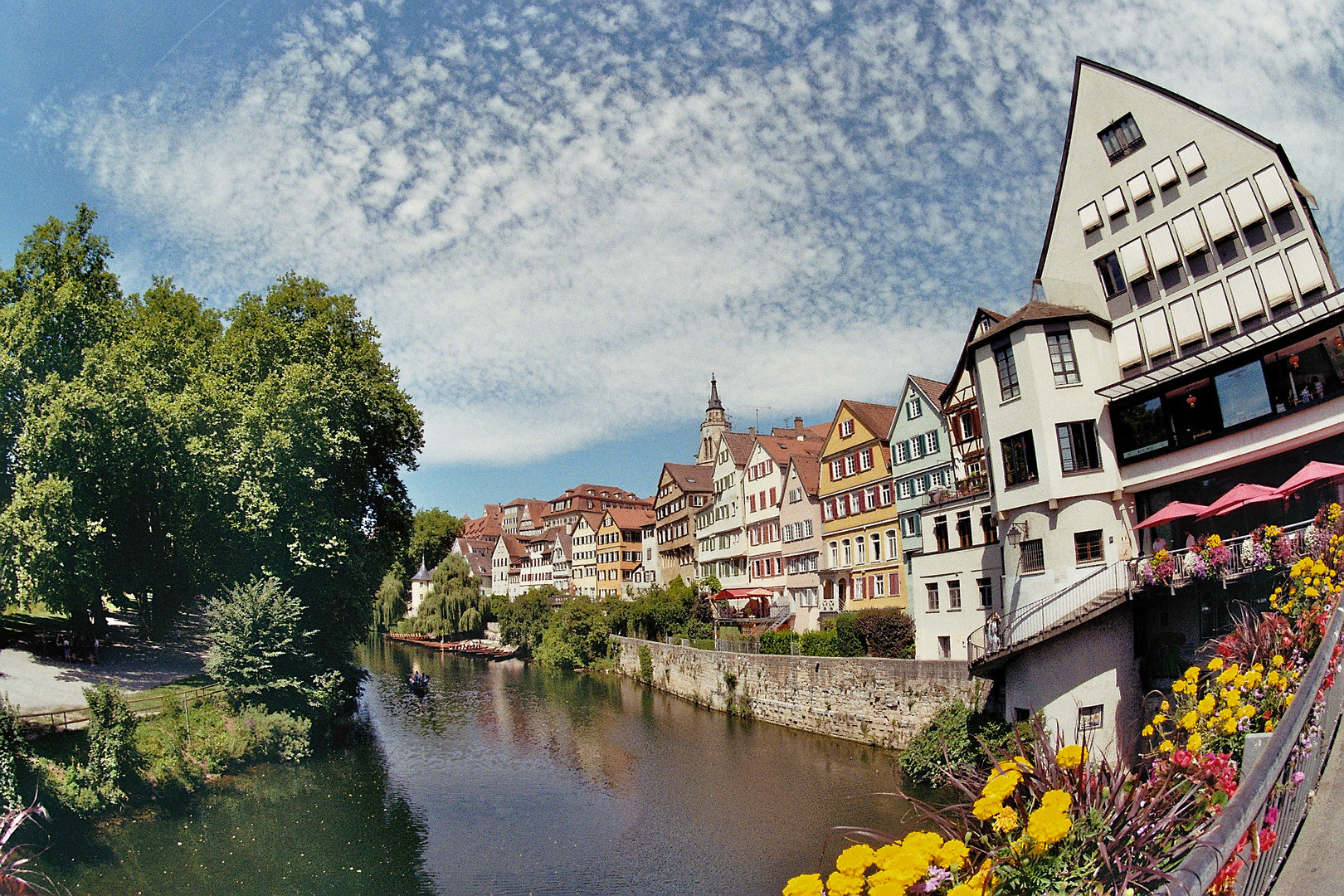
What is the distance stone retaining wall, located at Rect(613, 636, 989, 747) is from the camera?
25797mm

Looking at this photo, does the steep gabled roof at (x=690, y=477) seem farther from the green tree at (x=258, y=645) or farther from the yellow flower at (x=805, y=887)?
the yellow flower at (x=805, y=887)

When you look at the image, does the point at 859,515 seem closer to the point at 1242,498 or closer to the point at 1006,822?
the point at 1242,498

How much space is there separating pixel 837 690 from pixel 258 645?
20.5m

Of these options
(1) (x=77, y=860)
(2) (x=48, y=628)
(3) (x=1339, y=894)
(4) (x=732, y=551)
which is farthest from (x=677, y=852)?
(4) (x=732, y=551)

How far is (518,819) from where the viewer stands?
73.3 feet

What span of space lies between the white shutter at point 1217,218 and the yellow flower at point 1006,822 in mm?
21947

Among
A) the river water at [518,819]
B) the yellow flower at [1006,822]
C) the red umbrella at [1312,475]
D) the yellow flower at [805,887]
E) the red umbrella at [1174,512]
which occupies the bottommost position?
the river water at [518,819]

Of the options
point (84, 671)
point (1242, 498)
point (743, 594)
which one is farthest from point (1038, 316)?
point (84, 671)

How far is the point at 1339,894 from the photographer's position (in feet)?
12.6

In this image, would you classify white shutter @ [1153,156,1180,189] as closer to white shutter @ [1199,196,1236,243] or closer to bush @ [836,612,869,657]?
white shutter @ [1199,196,1236,243]

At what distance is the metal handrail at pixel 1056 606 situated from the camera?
1938cm

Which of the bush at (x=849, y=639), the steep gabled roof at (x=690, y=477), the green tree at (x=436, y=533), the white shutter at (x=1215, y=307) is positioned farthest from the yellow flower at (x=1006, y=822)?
→ the green tree at (x=436, y=533)

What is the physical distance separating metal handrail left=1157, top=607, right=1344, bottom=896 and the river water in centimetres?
719

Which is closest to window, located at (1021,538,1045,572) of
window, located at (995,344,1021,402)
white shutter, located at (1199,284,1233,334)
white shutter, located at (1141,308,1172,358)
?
window, located at (995,344,1021,402)
